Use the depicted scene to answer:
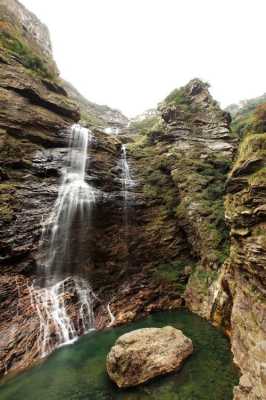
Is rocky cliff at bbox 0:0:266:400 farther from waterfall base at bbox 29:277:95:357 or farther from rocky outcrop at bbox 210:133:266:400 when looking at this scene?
waterfall base at bbox 29:277:95:357

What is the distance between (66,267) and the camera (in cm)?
1931

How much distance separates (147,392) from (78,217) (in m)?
14.0

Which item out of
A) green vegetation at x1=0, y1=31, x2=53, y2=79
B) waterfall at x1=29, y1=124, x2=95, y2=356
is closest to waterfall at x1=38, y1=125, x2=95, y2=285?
waterfall at x1=29, y1=124, x2=95, y2=356

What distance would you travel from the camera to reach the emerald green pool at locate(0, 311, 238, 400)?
8.96 m

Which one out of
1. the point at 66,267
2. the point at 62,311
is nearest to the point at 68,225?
the point at 66,267

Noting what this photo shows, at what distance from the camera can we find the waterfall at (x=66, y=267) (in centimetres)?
1616

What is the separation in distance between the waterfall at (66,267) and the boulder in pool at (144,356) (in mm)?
6409

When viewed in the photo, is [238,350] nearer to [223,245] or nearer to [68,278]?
[223,245]

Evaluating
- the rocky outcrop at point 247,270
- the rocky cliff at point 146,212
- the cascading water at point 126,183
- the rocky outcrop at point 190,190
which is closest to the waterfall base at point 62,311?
the rocky cliff at point 146,212

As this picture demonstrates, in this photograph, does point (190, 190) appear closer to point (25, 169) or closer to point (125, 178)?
point (125, 178)

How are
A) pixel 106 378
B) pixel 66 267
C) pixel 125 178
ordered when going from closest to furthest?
pixel 106 378 → pixel 66 267 → pixel 125 178

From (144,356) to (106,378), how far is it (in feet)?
6.33

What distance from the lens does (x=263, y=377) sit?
6543 mm

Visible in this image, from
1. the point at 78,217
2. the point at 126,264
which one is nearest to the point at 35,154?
the point at 78,217
